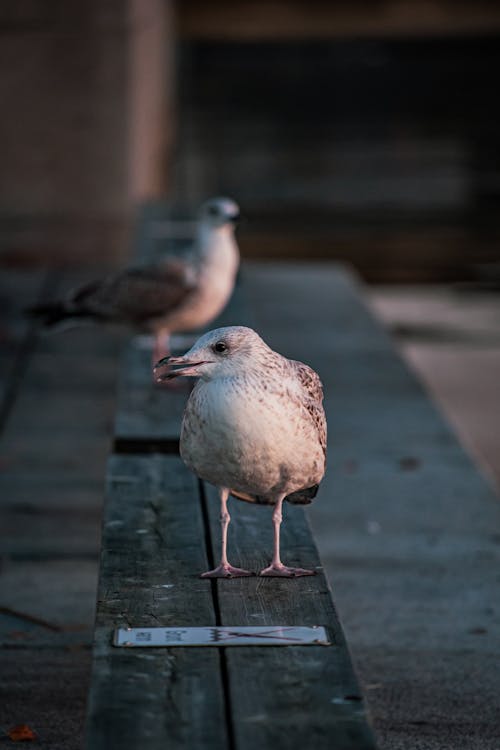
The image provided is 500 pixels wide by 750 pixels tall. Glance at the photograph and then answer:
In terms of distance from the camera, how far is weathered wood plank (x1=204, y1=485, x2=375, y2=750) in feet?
13.2

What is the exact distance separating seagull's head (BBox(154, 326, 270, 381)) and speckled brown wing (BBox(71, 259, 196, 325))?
3940 mm

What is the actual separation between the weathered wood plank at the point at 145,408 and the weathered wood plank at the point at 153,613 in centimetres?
39

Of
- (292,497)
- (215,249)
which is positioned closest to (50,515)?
(215,249)

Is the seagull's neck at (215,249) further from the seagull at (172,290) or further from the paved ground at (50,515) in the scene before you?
the paved ground at (50,515)

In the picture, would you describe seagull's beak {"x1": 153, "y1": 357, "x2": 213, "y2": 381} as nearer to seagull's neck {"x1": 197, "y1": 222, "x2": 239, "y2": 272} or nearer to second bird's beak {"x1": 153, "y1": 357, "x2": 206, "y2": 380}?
second bird's beak {"x1": 153, "y1": 357, "x2": 206, "y2": 380}

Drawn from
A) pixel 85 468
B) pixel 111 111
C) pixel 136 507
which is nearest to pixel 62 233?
pixel 111 111

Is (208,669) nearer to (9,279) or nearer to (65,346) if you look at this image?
(65,346)

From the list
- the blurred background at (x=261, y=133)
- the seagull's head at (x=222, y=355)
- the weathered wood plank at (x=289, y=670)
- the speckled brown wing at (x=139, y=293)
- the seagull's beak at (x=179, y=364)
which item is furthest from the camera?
the blurred background at (x=261, y=133)

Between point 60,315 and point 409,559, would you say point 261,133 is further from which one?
point 409,559

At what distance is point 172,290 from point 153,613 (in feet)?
13.9

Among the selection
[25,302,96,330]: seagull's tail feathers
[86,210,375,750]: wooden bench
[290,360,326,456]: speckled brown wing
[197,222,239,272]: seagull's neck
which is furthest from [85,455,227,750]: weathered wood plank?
[25,302,96,330]: seagull's tail feathers

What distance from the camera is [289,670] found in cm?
441

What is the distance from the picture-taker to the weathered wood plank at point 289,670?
403 centimetres

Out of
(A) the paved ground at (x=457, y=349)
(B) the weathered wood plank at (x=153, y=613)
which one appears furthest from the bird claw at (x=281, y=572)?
(A) the paved ground at (x=457, y=349)
